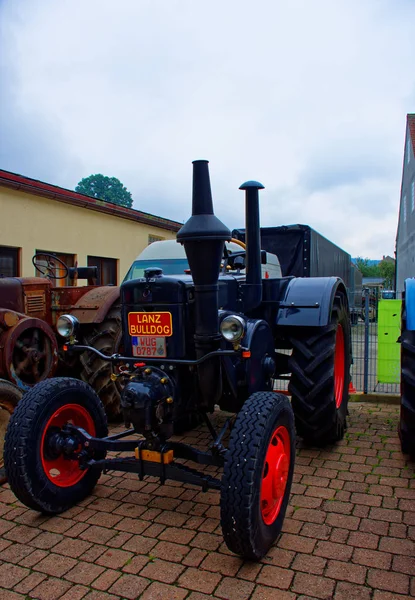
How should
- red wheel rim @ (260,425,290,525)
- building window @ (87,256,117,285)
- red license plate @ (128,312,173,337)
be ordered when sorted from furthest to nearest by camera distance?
building window @ (87,256,117,285) < red license plate @ (128,312,173,337) < red wheel rim @ (260,425,290,525)

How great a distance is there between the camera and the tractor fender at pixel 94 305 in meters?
4.91

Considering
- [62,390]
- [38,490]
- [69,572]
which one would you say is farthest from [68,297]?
[69,572]

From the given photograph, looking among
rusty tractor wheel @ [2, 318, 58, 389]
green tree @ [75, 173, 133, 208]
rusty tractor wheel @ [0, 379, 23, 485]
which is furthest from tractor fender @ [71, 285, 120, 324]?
green tree @ [75, 173, 133, 208]

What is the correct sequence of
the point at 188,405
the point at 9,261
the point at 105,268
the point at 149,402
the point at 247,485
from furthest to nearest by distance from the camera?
the point at 105,268 → the point at 9,261 → the point at 188,405 → the point at 149,402 → the point at 247,485

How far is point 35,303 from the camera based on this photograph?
5008 millimetres

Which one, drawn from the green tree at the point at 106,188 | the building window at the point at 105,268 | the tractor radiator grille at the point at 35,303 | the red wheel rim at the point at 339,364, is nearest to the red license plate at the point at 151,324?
the tractor radiator grille at the point at 35,303

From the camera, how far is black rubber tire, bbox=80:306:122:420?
188 inches

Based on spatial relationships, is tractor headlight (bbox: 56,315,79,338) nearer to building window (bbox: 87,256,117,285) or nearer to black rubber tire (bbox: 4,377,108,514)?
black rubber tire (bbox: 4,377,108,514)

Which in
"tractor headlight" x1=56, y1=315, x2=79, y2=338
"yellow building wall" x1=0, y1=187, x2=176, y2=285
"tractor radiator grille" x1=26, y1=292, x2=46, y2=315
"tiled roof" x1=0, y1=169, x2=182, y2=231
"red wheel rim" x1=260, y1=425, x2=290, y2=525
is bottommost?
"red wheel rim" x1=260, y1=425, x2=290, y2=525

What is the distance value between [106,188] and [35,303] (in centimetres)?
6538

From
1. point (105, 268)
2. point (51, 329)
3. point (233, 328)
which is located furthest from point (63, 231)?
point (233, 328)

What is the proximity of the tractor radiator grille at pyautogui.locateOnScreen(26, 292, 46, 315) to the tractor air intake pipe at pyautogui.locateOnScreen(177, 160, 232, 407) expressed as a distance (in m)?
2.46

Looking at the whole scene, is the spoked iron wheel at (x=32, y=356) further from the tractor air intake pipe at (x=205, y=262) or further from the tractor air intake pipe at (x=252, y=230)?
the tractor air intake pipe at (x=252, y=230)

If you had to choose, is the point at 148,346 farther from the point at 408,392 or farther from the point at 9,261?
the point at 9,261
